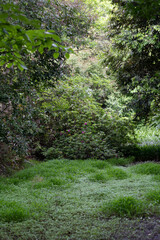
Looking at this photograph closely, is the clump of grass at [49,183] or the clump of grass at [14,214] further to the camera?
the clump of grass at [49,183]

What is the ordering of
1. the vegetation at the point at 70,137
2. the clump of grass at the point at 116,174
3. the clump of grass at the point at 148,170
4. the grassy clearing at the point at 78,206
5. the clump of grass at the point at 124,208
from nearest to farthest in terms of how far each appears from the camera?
the vegetation at the point at 70,137
the grassy clearing at the point at 78,206
the clump of grass at the point at 124,208
the clump of grass at the point at 116,174
the clump of grass at the point at 148,170

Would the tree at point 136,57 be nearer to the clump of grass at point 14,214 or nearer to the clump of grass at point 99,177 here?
the clump of grass at point 99,177

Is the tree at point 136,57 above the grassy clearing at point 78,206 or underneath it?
above

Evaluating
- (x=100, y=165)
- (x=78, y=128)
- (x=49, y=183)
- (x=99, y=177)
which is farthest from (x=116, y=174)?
(x=78, y=128)

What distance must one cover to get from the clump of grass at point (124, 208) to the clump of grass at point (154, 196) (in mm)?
240

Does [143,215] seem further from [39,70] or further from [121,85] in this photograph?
[121,85]

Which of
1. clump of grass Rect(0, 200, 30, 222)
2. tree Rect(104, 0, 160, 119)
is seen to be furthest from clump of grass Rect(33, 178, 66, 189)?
tree Rect(104, 0, 160, 119)

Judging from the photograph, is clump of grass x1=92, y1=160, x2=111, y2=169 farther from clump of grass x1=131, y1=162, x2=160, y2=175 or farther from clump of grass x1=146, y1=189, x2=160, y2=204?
clump of grass x1=146, y1=189, x2=160, y2=204

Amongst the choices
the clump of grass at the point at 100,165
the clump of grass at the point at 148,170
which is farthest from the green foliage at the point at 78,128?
the clump of grass at the point at 148,170

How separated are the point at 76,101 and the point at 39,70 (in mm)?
3800

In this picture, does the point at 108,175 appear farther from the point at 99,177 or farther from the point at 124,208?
the point at 124,208

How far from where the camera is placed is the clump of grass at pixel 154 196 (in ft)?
10.6

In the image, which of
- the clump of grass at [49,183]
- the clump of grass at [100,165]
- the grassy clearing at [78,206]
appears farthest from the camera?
the clump of grass at [100,165]

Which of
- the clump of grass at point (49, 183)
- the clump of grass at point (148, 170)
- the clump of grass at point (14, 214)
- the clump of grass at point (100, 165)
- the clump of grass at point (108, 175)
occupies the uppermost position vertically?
the clump of grass at point (148, 170)
